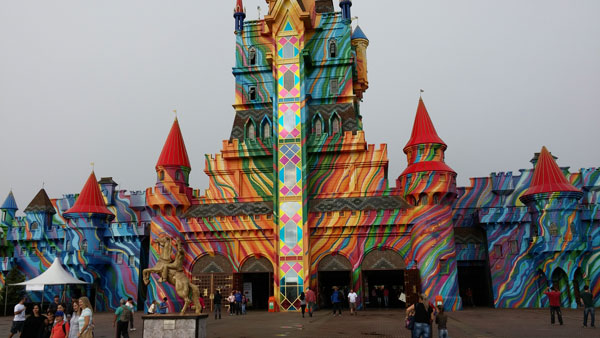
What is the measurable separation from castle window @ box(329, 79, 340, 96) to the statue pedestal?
25982mm

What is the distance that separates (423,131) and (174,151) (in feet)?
56.3

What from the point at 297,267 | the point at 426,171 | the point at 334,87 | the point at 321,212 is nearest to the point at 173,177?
Result: the point at 321,212

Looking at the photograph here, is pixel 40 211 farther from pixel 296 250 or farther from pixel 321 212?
pixel 321 212

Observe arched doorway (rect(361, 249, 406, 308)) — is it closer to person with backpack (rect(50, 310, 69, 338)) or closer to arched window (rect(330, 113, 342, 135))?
arched window (rect(330, 113, 342, 135))

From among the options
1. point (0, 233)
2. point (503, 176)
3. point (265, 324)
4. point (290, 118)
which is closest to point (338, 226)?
point (290, 118)

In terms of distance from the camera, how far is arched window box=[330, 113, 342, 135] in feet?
120

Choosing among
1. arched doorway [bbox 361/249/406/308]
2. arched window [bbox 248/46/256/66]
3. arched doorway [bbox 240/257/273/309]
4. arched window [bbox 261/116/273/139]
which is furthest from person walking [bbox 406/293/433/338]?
arched window [bbox 248/46/256/66]

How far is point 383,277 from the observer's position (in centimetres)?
4150

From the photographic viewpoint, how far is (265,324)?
21.9 metres

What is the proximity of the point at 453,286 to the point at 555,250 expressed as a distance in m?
6.59

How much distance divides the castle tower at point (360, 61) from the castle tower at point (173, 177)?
Result: 52.2ft

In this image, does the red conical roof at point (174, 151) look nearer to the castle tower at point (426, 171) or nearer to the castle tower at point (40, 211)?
the castle tower at point (426, 171)

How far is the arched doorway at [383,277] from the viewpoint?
3241 cm

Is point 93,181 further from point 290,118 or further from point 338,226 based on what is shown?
point 338,226
